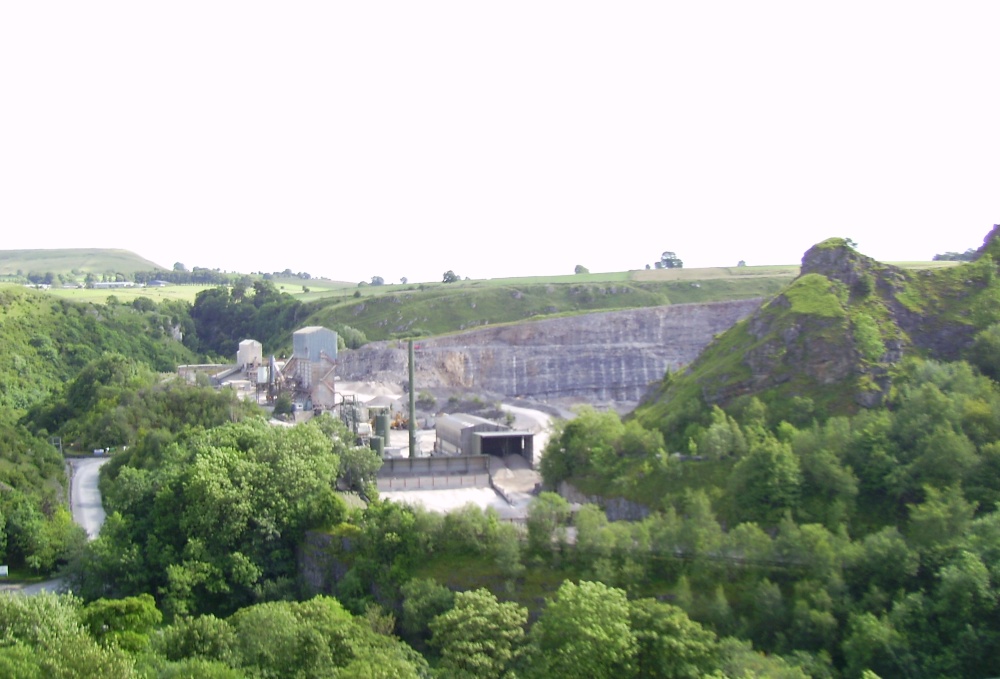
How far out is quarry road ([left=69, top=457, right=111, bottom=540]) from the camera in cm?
3650

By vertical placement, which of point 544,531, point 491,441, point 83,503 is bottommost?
point 83,503

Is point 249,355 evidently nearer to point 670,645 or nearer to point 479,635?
point 479,635

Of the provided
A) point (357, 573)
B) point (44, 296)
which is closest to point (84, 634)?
point (357, 573)

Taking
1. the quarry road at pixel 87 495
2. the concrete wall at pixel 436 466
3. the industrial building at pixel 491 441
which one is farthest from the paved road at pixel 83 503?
the industrial building at pixel 491 441

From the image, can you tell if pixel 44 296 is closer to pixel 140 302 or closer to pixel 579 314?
pixel 140 302

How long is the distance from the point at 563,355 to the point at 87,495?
136 ft

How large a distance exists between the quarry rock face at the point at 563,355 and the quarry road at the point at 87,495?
2520cm

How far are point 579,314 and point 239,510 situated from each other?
180 feet

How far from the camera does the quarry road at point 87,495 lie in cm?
3650

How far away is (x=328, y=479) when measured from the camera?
100 ft

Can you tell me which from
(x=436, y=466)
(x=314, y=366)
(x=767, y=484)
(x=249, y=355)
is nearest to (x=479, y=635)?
(x=767, y=484)

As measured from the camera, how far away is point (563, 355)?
75.2 metres

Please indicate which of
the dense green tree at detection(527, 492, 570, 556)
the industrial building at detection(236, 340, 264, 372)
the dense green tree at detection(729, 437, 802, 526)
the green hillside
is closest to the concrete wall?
the dense green tree at detection(527, 492, 570, 556)

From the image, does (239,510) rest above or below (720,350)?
below
